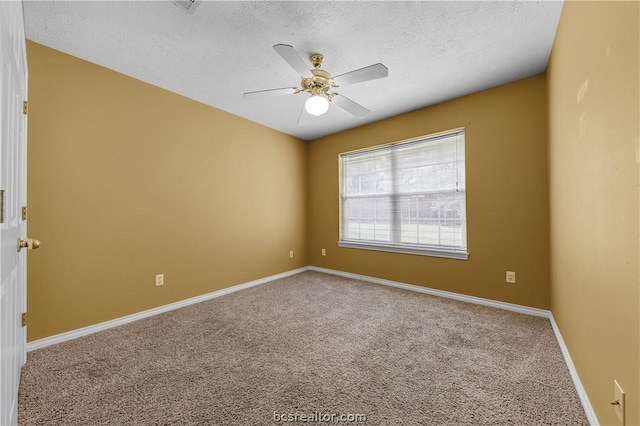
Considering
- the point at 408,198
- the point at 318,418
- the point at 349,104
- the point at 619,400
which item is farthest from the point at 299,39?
the point at 619,400

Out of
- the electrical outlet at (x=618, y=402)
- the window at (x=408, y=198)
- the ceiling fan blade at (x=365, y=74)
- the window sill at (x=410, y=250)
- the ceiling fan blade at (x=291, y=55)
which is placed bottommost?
the electrical outlet at (x=618, y=402)

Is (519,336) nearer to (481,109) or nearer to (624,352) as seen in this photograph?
(624,352)

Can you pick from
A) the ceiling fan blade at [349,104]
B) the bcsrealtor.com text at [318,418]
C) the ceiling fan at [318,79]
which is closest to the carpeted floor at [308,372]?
the bcsrealtor.com text at [318,418]

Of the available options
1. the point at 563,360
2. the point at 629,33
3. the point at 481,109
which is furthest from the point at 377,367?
the point at 481,109

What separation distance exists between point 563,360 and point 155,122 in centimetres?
420

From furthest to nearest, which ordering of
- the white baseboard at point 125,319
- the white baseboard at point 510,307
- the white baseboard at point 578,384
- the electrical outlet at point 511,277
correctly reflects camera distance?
the electrical outlet at point 511,277 → the white baseboard at point 125,319 → the white baseboard at point 510,307 → the white baseboard at point 578,384

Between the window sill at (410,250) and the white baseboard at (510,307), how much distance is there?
450 mm

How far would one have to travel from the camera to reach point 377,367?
181 centimetres

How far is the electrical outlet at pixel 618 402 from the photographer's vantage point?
0.98 metres

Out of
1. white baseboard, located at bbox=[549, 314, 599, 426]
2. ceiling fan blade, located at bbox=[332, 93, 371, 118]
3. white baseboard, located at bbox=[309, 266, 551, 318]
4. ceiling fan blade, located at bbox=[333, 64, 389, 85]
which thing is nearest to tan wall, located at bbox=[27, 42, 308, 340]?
white baseboard, located at bbox=[309, 266, 551, 318]

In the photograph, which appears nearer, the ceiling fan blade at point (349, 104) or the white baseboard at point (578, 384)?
the white baseboard at point (578, 384)

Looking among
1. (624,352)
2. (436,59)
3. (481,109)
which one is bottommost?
(624,352)

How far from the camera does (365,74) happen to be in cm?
202

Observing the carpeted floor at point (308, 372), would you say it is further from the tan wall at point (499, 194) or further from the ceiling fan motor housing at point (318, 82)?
the ceiling fan motor housing at point (318, 82)
